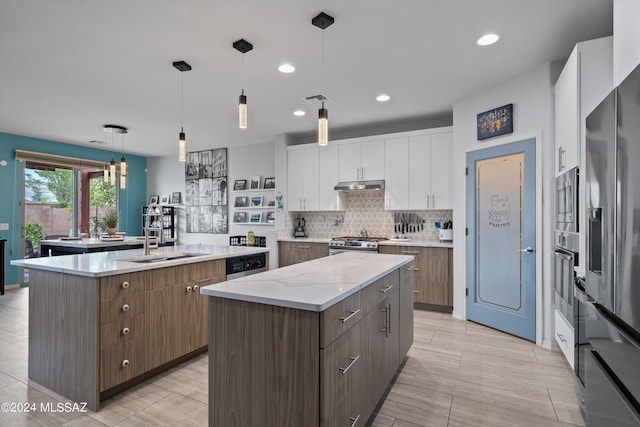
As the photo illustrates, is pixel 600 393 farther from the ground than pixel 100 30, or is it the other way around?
pixel 100 30

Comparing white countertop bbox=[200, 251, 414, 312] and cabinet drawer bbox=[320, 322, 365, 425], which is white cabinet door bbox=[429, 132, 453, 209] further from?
cabinet drawer bbox=[320, 322, 365, 425]

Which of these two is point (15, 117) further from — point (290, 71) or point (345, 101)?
point (345, 101)

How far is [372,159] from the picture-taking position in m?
5.09

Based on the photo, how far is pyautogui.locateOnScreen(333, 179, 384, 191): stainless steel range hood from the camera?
495 cm

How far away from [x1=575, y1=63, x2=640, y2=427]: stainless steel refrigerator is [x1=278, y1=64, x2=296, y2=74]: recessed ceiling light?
2.50 m

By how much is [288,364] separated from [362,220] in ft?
13.8

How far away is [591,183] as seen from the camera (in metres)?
1.35

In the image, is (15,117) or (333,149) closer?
(15,117)

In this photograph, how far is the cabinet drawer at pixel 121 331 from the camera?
7.08 ft

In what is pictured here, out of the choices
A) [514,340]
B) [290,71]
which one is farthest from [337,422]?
[290,71]

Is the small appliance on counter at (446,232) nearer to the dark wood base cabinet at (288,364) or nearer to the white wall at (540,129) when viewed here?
the white wall at (540,129)

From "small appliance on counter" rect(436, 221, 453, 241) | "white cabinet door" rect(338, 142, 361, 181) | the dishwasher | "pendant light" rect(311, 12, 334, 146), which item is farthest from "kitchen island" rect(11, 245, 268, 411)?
"small appliance on counter" rect(436, 221, 453, 241)

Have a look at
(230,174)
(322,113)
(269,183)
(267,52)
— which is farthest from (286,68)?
(230,174)

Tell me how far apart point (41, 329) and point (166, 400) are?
1.07 meters
